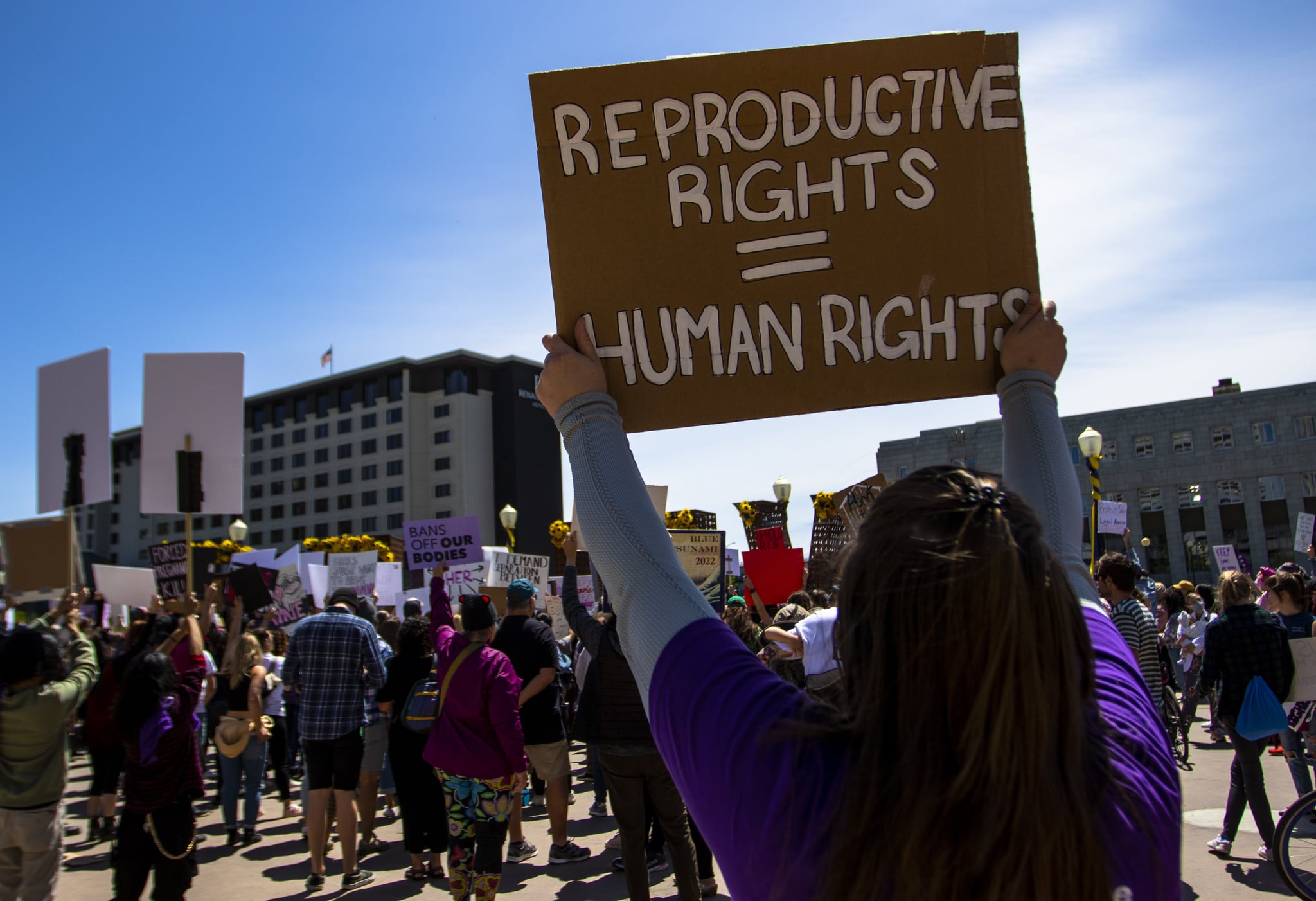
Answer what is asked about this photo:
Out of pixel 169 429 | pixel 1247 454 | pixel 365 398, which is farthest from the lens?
pixel 365 398

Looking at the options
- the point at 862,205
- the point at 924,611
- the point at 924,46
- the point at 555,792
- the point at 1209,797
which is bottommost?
the point at 1209,797

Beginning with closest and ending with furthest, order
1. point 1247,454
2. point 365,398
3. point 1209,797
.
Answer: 1. point 1209,797
2. point 1247,454
3. point 365,398

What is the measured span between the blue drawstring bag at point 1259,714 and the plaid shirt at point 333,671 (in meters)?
6.91

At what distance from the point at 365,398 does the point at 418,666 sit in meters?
98.8

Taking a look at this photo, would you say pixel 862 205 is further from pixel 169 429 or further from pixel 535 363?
pixel 535 363

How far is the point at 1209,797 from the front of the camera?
31.4 feet

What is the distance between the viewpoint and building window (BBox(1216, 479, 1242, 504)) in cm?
6300

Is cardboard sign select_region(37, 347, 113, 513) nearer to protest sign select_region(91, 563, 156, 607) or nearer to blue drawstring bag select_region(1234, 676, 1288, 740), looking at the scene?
protest sign select_region(91, 563, 156, 607)

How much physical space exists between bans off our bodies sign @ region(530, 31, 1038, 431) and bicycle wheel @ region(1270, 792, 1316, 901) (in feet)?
19.7

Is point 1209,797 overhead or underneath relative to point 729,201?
underneath

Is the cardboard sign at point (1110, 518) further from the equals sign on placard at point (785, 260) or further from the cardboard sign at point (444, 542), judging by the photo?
the equals sign on placard at point (785, 260)

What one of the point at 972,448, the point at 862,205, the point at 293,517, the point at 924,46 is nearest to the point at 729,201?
the point at 862,205

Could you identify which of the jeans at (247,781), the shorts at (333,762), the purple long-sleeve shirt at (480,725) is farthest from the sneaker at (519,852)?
the jeans at (247,781)

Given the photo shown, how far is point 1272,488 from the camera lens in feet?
203
